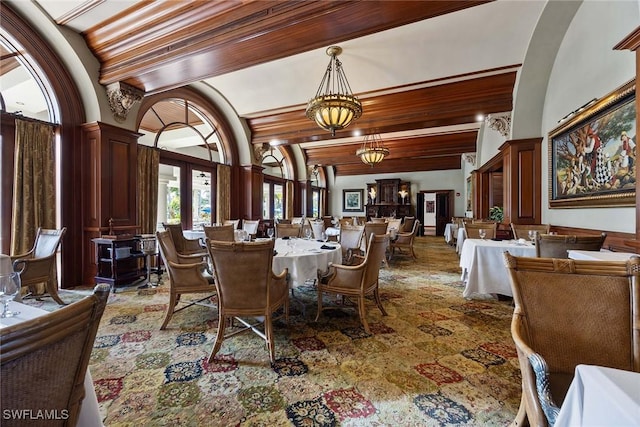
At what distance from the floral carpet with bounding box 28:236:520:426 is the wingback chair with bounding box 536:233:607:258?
89 cm

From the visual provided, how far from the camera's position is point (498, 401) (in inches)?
69.5

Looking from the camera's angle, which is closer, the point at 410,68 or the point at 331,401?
the point at 331,401

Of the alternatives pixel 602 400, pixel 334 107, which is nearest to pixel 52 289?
pixel 334 107

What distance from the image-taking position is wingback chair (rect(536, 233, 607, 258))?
2.67 meters

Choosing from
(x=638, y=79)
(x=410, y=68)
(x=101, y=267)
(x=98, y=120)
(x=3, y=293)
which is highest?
(x=410, y=68)

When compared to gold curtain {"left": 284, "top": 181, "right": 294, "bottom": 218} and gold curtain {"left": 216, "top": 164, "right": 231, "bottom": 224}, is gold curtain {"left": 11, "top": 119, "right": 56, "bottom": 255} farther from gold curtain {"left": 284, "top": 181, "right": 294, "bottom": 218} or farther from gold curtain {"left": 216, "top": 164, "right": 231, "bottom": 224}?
gold curtain {"left": 284, "top": 181, "right": 294, "bottom": 218}

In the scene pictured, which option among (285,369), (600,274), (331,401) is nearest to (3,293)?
(285,369)

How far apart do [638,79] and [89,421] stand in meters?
4.07

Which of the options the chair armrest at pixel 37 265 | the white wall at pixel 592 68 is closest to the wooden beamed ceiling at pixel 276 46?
the white wall at pixel 592 68

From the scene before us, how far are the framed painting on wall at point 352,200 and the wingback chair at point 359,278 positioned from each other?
11.4 m

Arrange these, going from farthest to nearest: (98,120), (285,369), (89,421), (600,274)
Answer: (98,120)
(285,369)
(600,274)
(89,421)

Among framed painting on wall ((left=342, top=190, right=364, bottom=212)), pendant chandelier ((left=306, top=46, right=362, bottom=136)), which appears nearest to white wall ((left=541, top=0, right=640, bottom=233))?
pendant chandelier ((left=306, top=46, right=362, bottom=136))

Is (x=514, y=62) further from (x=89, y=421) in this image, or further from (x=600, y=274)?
(x=89, y=421)

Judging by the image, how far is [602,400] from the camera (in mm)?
706
